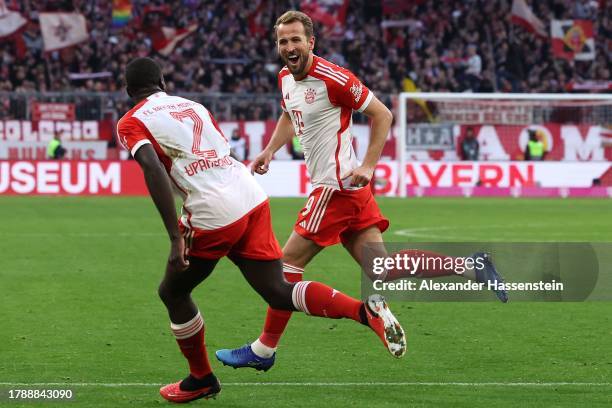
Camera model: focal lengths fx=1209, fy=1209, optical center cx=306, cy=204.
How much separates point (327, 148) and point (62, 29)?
95.2ft

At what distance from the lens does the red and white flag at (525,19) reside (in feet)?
126

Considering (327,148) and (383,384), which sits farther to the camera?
(327,148)

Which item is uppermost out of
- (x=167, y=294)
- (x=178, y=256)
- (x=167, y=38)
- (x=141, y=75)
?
(x=141, y=75)

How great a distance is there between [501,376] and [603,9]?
34.3 m

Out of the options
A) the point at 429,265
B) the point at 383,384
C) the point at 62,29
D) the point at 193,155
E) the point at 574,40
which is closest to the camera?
the point at 193,155

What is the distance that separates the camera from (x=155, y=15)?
122ft

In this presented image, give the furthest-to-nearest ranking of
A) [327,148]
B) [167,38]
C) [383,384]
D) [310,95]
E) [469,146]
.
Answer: [167,38], [469,146], [327,148], [310,95], [383,384]

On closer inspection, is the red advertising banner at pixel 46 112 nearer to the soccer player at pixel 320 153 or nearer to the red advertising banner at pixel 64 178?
the red advertising banner at pixel 64 178

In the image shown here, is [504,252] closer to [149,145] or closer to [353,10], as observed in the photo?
[149,145]

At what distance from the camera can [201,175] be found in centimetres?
611

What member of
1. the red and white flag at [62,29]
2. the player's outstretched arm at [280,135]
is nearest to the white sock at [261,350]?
the player's outstretched arm at [280,135]

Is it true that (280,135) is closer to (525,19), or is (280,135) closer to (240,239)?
(240,239)

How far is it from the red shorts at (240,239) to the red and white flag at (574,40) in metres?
32.2

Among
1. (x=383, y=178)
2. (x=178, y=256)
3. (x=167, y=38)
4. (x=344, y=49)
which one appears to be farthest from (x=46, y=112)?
(x=178, y=256)
